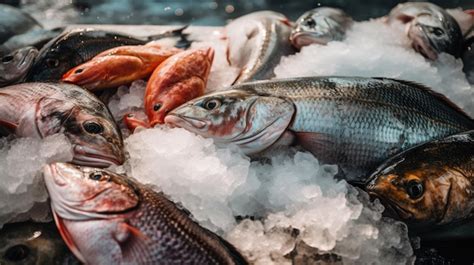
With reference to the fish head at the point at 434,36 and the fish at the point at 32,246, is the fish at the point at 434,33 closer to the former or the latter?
the fish head at the point at 434,36

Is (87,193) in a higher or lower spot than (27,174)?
higher

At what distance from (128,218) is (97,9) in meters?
4.15

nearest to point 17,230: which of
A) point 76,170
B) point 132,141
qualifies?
point 76,170

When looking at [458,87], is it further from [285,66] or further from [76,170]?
[76,170]

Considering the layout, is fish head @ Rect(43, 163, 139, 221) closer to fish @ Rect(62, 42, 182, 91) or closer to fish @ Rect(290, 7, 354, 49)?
fish @ Rect(62, 42, 182, 91)

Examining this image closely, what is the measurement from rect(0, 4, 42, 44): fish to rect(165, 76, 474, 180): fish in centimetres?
175

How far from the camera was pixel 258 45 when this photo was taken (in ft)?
11.0

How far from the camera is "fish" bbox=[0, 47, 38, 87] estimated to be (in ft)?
9.07

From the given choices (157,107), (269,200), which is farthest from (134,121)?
(269,200)

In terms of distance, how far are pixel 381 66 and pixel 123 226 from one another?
2039 millimetres

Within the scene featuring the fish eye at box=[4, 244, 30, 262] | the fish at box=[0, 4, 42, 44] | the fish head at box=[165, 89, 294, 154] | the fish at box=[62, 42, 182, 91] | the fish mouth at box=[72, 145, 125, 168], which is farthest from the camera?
the fish at box=[0, 4, 42, 44]

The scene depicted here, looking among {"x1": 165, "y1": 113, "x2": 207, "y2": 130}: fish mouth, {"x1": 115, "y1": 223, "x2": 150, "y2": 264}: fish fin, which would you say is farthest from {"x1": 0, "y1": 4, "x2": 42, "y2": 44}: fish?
{"x1": 115, "y1": 223, "x2": 150, "y2": 264}: fish fin

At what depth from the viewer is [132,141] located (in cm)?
232

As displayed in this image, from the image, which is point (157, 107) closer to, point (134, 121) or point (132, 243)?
point (134, 121)
